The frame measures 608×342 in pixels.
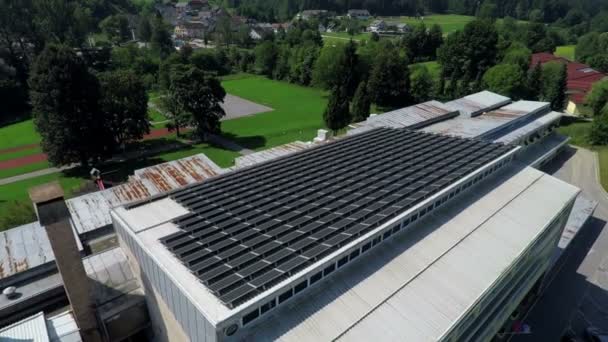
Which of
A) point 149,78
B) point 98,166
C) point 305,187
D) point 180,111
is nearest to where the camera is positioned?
point 305,187

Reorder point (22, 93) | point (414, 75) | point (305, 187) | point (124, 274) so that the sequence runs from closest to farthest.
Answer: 1. point (124, 274)
2. point (305, 187)
3. point (22, 93)
4. point (414, 75)

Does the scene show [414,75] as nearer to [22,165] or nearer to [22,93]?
[22,165]

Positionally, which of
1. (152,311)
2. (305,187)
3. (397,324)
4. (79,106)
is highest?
(79,106)

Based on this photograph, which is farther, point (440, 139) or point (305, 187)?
point (440, 139)

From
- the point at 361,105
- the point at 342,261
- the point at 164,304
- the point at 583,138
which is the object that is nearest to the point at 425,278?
the point at 342,261

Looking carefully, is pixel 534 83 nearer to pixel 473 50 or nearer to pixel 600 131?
pixel 473 50

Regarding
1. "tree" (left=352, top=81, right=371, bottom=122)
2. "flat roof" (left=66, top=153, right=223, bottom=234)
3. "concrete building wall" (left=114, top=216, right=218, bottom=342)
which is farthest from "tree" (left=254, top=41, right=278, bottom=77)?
"concrete building wall" (left=114, top=216, right=218, bottom=342)

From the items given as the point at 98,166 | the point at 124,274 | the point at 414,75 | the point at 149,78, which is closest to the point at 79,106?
the point at 98,166
